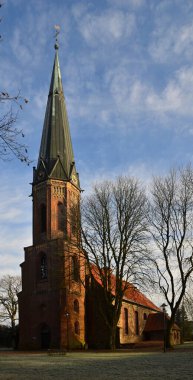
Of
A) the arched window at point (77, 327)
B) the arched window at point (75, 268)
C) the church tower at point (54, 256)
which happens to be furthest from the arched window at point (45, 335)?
the arched window at point (75, 268)

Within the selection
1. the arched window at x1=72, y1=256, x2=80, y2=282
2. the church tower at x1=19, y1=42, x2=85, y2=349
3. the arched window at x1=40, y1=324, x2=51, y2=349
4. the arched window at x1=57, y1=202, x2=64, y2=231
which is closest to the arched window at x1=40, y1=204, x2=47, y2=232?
the church tower at x1=19, y1=42, x2=85, y2=349

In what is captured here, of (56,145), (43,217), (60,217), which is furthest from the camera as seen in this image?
(56,145)

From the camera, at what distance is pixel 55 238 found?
159 feet

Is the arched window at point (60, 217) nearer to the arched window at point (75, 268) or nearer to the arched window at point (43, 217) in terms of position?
the arched window at point (43, 217)

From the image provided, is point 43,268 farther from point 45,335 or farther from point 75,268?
point 45,335

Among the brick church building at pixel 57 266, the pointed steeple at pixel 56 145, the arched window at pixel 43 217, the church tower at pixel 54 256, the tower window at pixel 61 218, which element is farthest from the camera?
the pointed steeple at pixel 56 145

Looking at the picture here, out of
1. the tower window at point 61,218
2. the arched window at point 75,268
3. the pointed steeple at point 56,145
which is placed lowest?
the arched window at point 75,268

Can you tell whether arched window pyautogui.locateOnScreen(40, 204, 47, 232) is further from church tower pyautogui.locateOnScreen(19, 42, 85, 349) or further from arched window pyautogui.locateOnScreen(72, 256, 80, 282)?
arched window pyautogui.locateOnScreen(72, 256, 80, 282)

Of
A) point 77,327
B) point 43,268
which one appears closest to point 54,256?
point 43,268

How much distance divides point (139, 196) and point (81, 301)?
14.8 meters

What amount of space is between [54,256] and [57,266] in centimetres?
108

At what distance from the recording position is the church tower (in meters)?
45.6

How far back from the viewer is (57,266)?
47.1 meters

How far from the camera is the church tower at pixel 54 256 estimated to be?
150 ft
